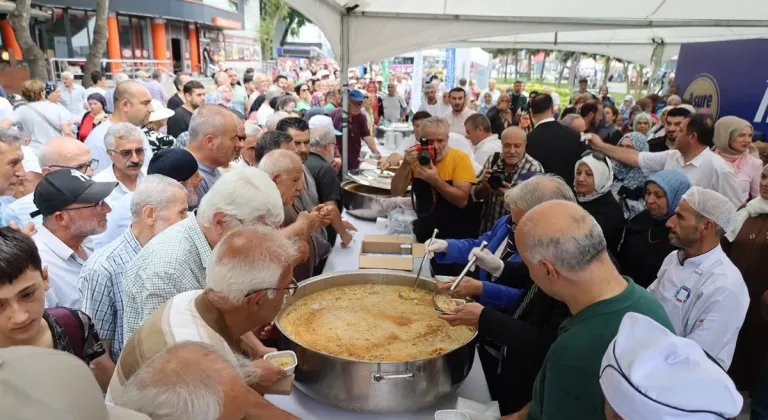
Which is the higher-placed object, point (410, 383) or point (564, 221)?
point (564, 221)

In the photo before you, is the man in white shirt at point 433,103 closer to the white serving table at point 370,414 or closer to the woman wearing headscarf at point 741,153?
the woman wearing headscarf at point 741,153

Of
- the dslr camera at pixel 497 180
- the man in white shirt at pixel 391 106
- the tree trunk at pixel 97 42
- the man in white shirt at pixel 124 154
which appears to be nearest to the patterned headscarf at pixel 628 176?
the dslr camera at pixel 497 180

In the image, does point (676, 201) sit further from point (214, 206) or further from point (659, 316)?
point (214, 206)

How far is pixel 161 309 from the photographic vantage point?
119 cm

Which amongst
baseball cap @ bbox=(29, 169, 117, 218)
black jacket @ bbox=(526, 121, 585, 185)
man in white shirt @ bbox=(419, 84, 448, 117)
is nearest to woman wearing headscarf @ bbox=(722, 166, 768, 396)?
black jacket @ bbox=(526, 121, 585, 185)

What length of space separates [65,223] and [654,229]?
2.70 m

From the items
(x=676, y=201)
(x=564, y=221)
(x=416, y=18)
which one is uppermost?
(x=416, y=18)

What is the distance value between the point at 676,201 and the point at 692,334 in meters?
0.77

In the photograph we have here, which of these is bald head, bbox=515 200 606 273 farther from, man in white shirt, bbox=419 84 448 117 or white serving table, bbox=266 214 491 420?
man in white shirt, bbox=419 84 448 117

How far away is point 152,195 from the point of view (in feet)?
5.95

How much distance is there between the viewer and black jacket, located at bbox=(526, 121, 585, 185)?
12.5 feet

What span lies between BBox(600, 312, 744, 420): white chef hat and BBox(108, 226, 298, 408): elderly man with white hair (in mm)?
787

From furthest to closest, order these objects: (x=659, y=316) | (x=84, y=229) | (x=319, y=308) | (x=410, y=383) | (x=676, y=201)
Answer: (x=676, y=201)
(x=319, y=308)
(x=84, y=229)
(x=410, y=383)
(x=659, y=316)

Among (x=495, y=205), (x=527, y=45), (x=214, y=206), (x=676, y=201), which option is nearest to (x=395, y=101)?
(x=527, y=45)
